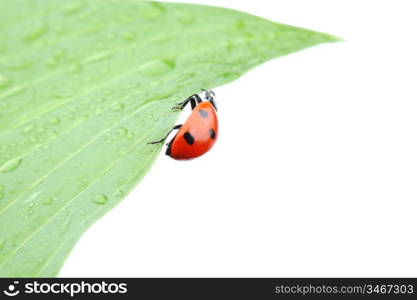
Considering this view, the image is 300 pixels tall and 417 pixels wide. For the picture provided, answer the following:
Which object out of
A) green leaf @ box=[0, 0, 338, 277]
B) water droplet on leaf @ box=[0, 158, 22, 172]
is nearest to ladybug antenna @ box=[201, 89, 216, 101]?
green leaf @ box=[0, 0, 338, 277]

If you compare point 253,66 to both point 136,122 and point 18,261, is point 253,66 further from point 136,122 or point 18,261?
point 18,261

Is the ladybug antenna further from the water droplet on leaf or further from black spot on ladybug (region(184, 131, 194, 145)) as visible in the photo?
the water droplet on leaf

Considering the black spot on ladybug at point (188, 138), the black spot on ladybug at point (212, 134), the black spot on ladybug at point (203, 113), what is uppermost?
the black spot on ladybug at point (203, 113)

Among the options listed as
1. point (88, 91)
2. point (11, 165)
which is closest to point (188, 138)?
point (88, 91)

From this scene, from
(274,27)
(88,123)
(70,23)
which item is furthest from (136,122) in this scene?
(274,27)

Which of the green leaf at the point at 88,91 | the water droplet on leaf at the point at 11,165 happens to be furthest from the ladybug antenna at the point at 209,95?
the water droplet on leaf at the point at 11,165

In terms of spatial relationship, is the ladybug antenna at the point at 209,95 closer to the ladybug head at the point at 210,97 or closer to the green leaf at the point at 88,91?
the ladybug head at the point at 210,97
